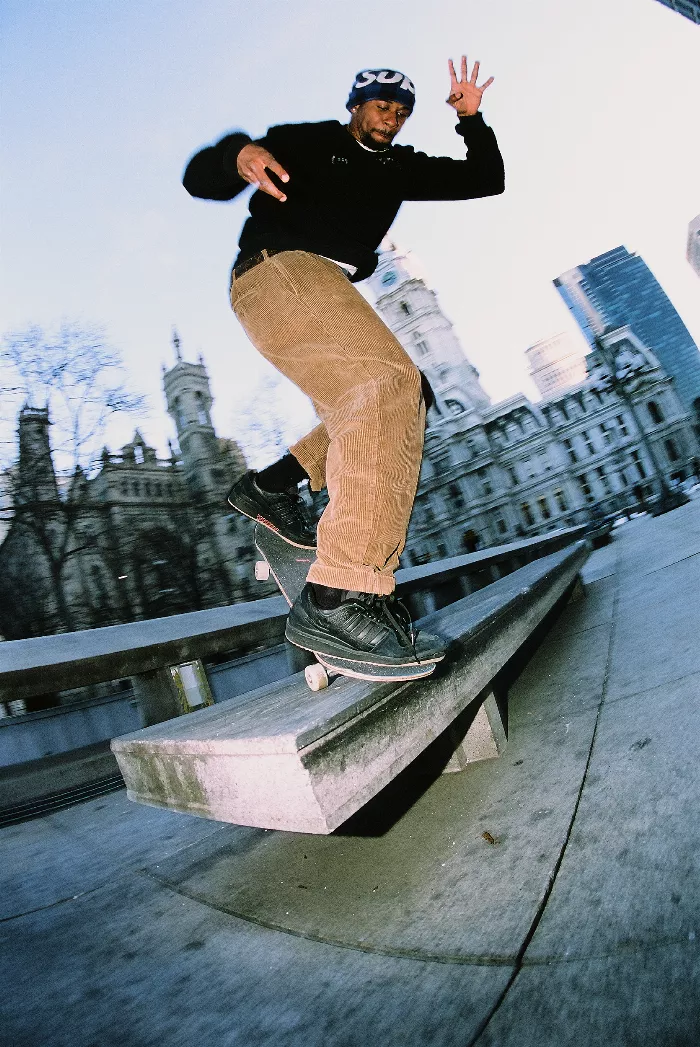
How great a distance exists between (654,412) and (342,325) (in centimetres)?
5972

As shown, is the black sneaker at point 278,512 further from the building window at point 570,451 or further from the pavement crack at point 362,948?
the building window at point 570,451

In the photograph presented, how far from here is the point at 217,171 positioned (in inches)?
58.3

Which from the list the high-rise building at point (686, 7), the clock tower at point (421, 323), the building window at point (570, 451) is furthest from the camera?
the clock tower at point (421, 323)

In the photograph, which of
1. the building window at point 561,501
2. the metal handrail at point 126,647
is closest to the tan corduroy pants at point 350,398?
the metal handrail at point 126,647

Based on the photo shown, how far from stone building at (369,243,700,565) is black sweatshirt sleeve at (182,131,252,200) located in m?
50.6

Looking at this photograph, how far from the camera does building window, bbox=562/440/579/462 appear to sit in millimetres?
53656

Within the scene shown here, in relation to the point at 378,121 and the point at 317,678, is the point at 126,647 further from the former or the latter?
the point at 378,121

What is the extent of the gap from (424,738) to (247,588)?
22456 millimetres

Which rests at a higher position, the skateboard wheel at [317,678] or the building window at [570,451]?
the building window at [570,451]

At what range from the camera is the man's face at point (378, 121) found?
5.48 feet

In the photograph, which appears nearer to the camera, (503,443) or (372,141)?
(372,141)

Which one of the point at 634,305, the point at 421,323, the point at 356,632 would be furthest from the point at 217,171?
the point at 634,305

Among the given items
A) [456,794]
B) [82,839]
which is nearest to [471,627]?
[456,794]

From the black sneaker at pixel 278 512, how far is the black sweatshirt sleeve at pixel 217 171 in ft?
3.09
